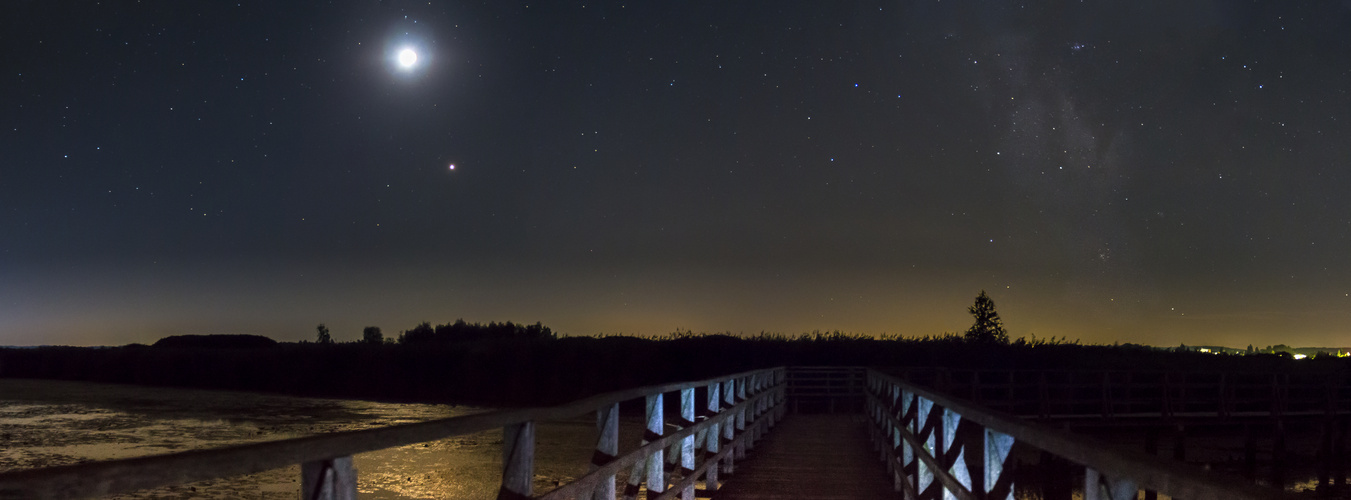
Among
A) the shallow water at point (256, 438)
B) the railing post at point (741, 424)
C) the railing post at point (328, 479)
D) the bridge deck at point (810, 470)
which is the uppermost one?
the railing post at point (328, 479)

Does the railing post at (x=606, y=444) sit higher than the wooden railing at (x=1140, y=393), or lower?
higher

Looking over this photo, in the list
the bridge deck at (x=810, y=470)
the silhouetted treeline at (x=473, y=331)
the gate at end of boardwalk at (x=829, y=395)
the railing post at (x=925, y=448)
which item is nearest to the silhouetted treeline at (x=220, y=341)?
the silhouetted treeline at (x=473, y=331)

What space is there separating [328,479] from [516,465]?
4.43 ft

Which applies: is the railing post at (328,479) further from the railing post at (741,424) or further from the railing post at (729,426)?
the railing post at (741,424)

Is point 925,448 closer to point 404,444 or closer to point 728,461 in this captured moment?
point 728,461

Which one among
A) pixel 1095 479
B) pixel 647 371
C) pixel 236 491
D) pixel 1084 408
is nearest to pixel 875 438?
pixel 236 491

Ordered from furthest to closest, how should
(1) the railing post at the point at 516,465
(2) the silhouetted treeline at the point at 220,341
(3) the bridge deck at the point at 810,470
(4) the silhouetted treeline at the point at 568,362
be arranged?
(2) the silhouetted treeline at the point at 220,341
(4) the silhouetted treeline at the point at 568,362
(3) the bridge deck at the point at 810,470
(1) the railing post at the point at 516,465

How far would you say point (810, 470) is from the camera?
38.8 ft

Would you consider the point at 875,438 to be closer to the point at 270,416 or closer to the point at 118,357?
the point at 270,416

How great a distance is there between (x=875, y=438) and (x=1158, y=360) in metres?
31.4

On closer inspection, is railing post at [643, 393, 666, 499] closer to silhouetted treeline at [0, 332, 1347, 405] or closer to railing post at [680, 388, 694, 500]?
railing post at [680, 388, 694, 500]

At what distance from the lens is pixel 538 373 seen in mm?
47406

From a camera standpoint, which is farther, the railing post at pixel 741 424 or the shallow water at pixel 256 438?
the shallow water at pixel 256 438

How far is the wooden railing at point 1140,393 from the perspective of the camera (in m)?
26.3
